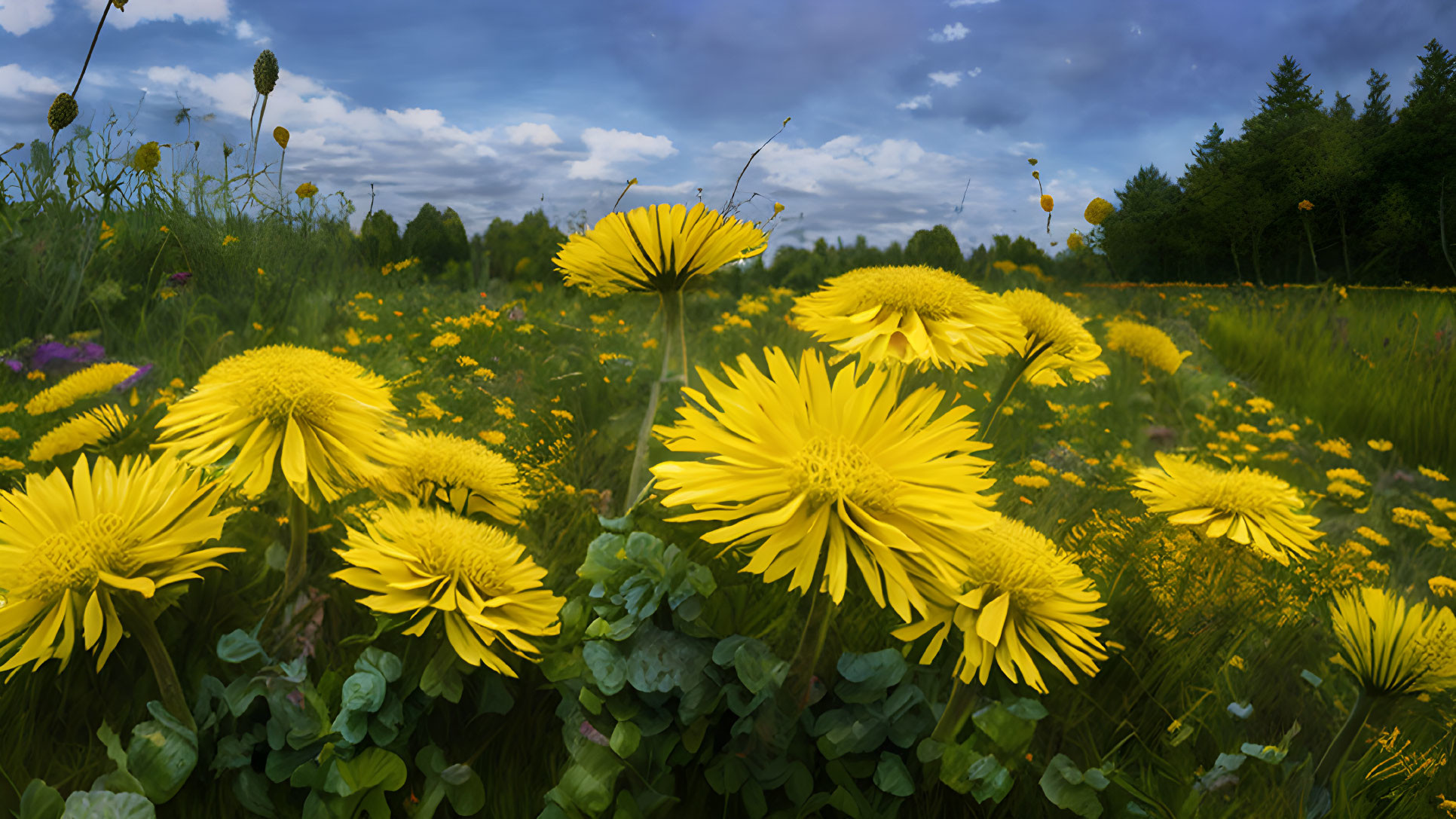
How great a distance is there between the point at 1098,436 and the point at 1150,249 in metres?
2.34

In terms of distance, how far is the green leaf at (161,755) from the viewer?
Result: 3.29 feet

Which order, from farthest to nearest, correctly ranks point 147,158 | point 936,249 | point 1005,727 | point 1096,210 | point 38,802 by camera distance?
1. point 936,249
2. point 147,158
3. point 1096,210
4. point 1005,727
5. point 38,802

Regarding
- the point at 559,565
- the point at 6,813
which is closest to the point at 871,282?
the point at 559,565

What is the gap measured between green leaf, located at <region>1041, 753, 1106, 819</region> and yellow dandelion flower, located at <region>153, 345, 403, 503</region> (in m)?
1.10

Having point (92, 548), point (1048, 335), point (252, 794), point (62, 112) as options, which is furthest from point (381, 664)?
A: point (62, 112)

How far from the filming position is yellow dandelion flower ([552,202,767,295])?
1358mm

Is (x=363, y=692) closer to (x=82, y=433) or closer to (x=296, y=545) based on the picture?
(x=296, y=545)

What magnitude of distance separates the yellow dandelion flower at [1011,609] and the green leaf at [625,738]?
15.2 inches

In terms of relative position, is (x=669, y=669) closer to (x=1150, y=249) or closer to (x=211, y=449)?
(x=211, y=449)

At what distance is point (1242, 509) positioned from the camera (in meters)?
1.44

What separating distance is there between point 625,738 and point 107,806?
2.15 ft

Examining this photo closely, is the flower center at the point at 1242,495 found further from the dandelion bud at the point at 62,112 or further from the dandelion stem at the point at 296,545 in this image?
the dandelion bud at the point at 62,112

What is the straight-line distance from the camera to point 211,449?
100cm

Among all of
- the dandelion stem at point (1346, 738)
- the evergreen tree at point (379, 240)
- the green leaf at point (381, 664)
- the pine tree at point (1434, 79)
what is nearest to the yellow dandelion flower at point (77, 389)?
the green leaf at point (381, 664)
